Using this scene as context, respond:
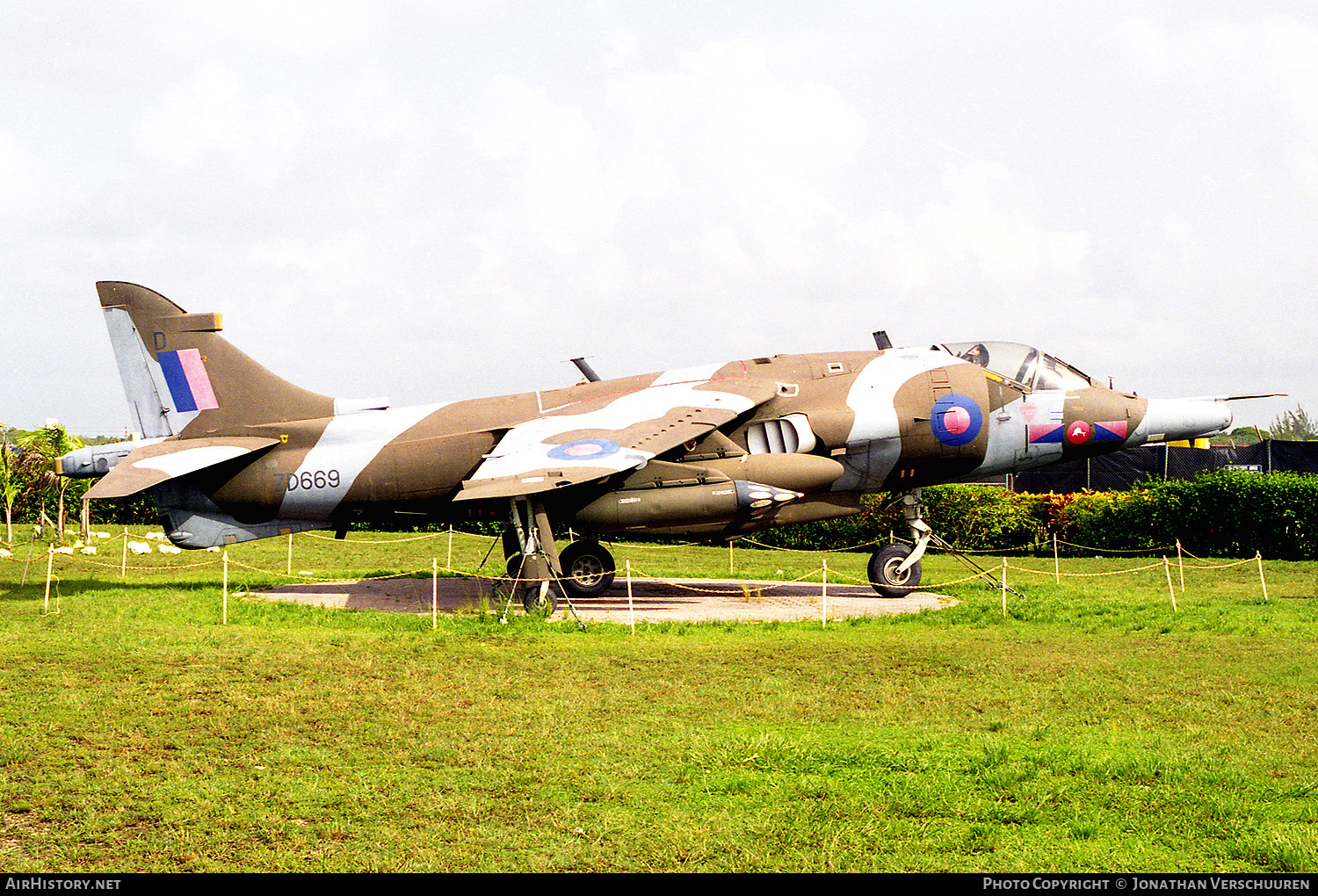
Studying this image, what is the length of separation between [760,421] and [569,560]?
174 inches

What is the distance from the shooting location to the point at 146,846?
6.33 meters

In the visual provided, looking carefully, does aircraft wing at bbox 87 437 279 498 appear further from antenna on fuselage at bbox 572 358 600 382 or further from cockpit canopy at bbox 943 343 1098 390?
cockpit canopy at bbox 943 343 1098 390

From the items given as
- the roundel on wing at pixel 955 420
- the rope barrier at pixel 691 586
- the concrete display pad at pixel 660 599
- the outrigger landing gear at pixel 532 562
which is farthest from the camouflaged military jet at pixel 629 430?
the rope barrier at pixel 691 586

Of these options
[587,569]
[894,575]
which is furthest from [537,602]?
[894,575]

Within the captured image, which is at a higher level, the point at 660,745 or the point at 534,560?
the point at 534,560

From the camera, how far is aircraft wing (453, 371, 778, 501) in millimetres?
15234

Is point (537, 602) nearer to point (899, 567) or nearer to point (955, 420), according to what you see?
point (899, 567)

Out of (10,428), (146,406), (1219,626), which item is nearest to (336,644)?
(146,406)

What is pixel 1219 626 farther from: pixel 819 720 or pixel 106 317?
pixel 106 317

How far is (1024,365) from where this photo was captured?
19.2 meters

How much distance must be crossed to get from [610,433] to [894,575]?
6305 millimetres

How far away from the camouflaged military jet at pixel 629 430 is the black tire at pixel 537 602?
127cm

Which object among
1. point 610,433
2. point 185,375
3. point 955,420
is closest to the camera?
point 610,433
